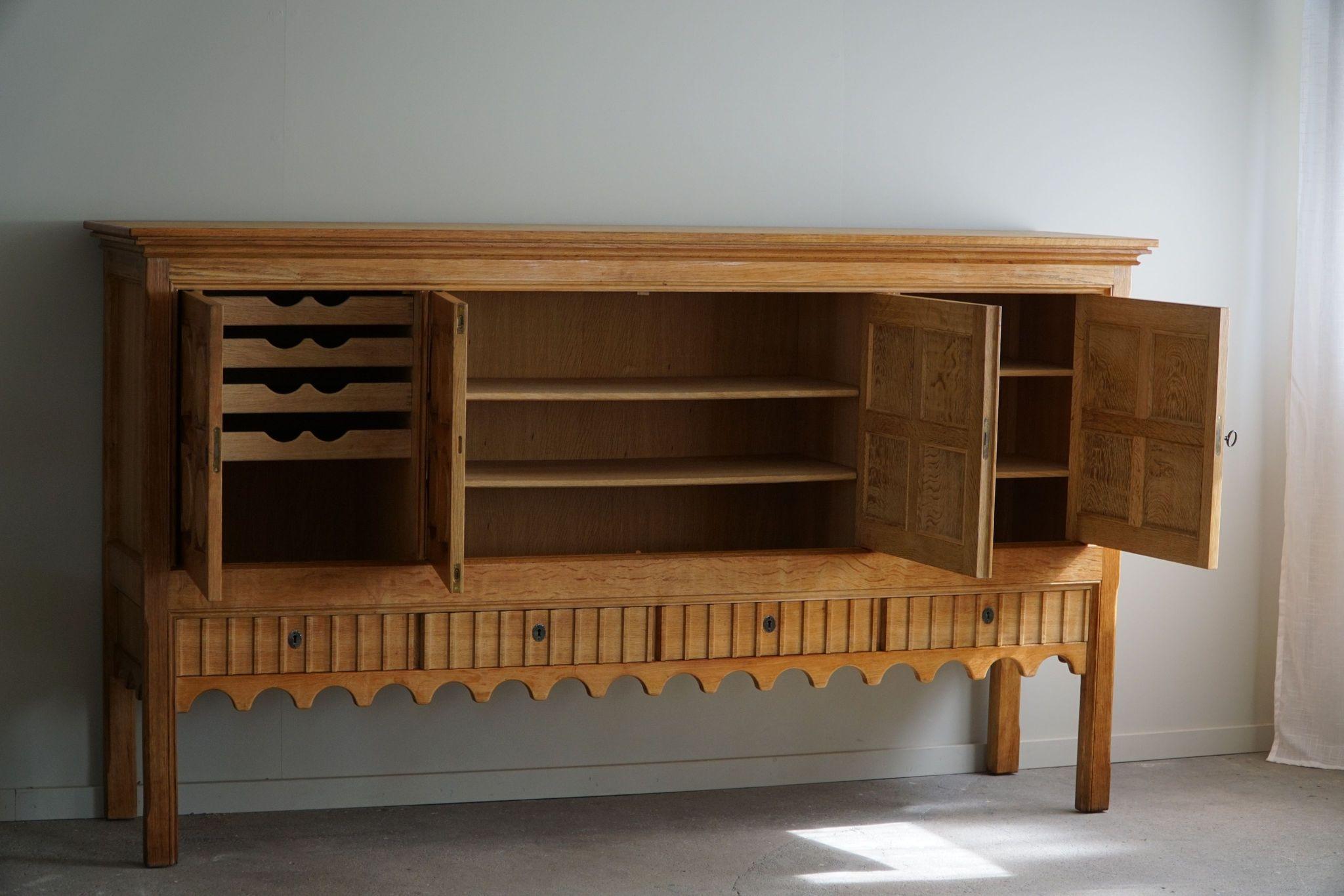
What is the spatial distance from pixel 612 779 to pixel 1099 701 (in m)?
1.42

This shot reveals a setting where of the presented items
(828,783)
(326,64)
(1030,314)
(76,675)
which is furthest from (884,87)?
(76,675)

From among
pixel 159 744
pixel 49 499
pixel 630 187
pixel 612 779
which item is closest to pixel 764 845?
pixel 612 779

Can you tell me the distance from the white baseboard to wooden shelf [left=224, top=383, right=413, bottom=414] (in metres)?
1.20

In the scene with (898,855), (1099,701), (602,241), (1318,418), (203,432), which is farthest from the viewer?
(1318,418)

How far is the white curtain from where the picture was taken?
4520 mm

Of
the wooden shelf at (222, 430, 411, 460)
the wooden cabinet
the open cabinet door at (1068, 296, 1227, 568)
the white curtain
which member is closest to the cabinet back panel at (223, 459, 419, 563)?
the wooden cabinet

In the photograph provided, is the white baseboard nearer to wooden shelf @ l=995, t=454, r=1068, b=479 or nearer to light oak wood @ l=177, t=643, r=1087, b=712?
light oak wood @ l=177, t=643, r=1087, b=712

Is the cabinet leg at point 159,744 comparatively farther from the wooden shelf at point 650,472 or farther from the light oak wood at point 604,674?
the wooden shelf at point 650,472

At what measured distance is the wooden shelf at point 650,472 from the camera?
12.3 ft

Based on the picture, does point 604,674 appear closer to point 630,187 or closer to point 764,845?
point 764,845

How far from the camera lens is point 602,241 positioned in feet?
11.9

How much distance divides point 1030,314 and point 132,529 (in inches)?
102

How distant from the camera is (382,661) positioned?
3656 millimetres

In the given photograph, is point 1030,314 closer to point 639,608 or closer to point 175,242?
point 639,608
